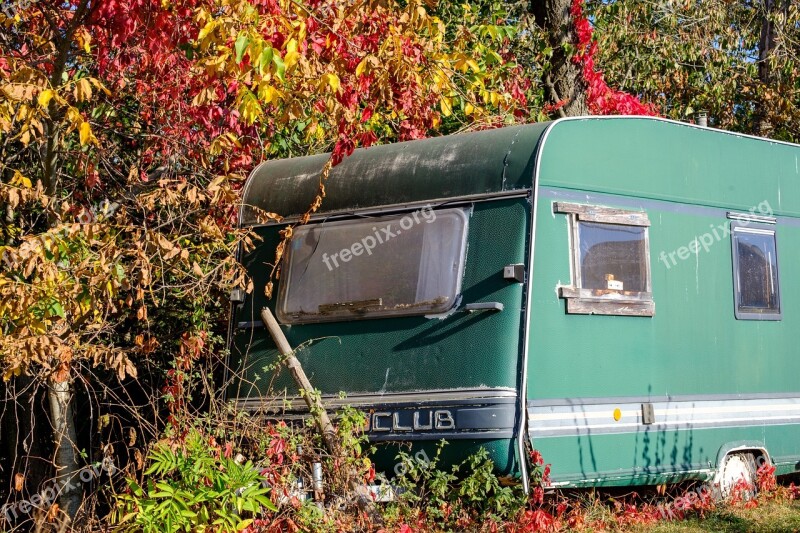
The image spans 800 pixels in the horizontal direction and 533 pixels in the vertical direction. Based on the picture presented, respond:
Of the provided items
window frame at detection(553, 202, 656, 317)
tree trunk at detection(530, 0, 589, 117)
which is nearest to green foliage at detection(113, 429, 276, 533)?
window frame at detection(553, 202, 656, 317)

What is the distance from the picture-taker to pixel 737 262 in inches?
319

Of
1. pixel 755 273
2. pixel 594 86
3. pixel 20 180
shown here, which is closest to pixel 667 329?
pixel 755 273

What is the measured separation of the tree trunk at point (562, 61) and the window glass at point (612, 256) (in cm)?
552

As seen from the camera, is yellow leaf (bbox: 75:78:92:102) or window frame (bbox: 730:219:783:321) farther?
window frame (bbox: 730:219:783:321)

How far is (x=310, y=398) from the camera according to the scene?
7.20m

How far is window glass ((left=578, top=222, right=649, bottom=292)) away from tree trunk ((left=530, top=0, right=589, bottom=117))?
5.52 m

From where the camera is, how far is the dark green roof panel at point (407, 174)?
7.05m

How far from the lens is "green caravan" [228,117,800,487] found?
685 centimetres

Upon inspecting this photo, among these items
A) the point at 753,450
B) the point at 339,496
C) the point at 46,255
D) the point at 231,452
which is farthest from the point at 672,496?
the point at 46,255

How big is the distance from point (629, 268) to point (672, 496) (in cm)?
179

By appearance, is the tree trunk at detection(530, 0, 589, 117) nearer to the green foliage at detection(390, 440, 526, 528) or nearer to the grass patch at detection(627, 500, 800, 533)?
the grass patch at detection(627, 500, 800, 533)

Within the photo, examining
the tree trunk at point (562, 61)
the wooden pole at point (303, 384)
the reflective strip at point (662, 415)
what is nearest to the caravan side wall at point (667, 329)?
the reflective strip at point (662, 415)

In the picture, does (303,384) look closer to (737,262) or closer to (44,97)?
(44,97)

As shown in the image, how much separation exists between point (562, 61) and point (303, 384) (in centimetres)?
704
